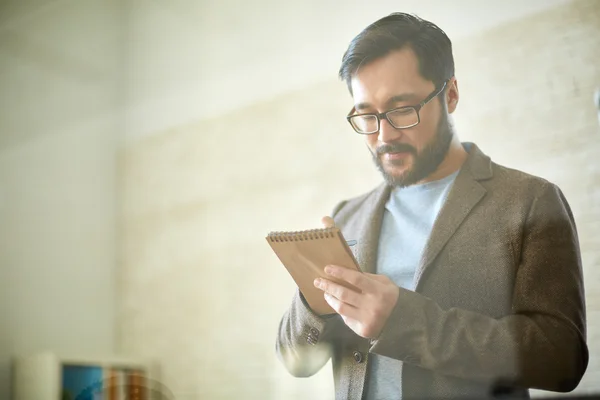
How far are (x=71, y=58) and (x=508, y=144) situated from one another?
1647mm

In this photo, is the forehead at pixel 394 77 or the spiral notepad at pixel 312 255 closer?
the spiral notepad at pixel 312 255

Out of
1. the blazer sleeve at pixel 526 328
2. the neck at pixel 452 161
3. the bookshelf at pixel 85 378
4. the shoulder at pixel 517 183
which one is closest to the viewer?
the blazer sleeve at pixel 526 328

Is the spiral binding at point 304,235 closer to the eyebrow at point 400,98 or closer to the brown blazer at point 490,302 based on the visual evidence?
the brown blazer at point 490,302

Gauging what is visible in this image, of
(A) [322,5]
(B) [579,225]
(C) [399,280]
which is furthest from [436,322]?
(A) [322,5]

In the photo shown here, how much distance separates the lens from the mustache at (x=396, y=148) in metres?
1.79

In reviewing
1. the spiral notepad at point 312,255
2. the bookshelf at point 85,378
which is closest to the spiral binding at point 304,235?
the spiral notepad at point 312,255

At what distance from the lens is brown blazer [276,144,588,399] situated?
5.07ft

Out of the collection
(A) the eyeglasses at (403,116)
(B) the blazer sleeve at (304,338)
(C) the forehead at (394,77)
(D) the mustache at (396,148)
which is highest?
(C) the forehead at (394,77)

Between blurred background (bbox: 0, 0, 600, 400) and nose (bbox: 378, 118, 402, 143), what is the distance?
0.13 metres

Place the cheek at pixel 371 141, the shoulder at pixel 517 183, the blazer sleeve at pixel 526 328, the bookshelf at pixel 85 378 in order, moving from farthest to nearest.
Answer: the bookshelf at pixel 85 378 < the cheek at pixel 371 141 < the shoulder at pixel 517 183 < the blazer sleeve at pixel 526 328

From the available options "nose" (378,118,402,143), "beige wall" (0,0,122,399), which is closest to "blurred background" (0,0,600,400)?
"beige wall" (0,0,122,399)

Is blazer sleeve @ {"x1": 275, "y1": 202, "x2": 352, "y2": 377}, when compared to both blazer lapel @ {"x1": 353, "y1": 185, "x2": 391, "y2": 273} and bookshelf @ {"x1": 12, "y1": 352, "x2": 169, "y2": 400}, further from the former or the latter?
bookshelf @ {"x1": 12, "y1": 352, "x2": 169, "y2": 400}

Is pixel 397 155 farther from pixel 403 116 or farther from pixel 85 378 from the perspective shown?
pixel 85 378

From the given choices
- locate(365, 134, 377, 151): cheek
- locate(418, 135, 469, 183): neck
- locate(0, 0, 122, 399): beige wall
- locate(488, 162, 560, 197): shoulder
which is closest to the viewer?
locate(488, 162, 560, 197): shoulder
